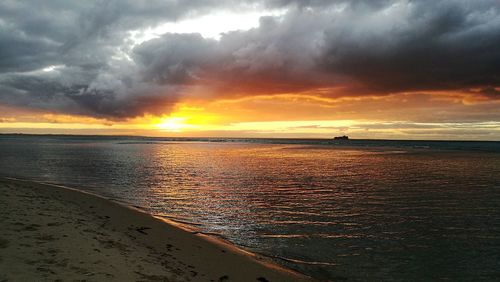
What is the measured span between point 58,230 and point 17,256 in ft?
10.2

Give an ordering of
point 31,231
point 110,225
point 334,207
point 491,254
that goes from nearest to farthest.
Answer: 1. point 31,231
2. point 491,254
3. point 110,225
4. point 334,207

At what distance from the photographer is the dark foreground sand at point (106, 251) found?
800 centimetres

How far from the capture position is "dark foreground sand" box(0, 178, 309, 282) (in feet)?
26.2

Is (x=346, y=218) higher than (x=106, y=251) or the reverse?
the reverse

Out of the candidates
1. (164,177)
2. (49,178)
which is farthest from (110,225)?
(49,178)

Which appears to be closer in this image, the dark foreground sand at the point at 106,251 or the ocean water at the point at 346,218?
the dark foreground sand at the point at 106,251

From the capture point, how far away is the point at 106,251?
976 cm

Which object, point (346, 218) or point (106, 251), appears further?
point (346, 218)

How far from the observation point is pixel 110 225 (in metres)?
14.0

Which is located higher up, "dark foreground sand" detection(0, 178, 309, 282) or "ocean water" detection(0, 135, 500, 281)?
"dark foreground sand" detection(0, 178, 309, 282)

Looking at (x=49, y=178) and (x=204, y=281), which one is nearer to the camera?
(x=204, y=281)

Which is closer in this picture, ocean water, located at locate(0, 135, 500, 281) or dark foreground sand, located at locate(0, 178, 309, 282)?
dark foreground sand, located at locate(0, 178, 309, 282)

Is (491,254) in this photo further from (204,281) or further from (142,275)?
(142,275)

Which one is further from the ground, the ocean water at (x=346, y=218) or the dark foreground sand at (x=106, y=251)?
the dark foreground sand at (x=106, y=251)
